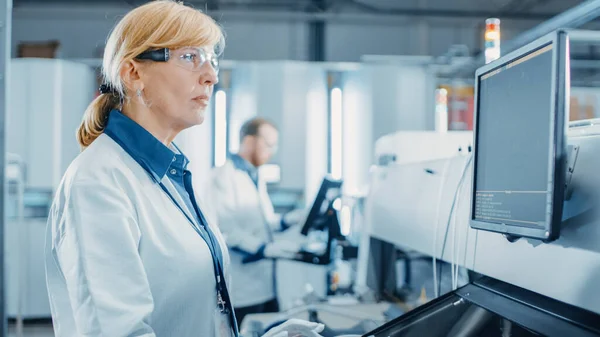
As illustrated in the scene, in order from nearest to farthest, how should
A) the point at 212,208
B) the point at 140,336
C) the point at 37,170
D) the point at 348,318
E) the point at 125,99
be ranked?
the point at 140,336
the point at 125,99
the point at 348,318
the point at 212,208
the point at 37,170

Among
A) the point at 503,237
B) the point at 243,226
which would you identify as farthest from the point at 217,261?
the point at 243,226

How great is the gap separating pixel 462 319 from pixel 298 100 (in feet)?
12.9

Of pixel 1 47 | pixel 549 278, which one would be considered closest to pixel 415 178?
pixel 549 278

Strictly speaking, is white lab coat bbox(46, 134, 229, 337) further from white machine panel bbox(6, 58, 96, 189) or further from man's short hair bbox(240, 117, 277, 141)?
white machine panel bbox(6, 58, 96, 189)

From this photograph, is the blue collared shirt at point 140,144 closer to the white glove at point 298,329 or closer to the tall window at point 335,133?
the white glove at point 298,329

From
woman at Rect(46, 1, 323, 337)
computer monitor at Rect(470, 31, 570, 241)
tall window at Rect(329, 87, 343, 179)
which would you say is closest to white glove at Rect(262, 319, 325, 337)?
woman at Rect(46, 1, 323, 337)

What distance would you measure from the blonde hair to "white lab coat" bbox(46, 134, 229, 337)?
135 millimetres

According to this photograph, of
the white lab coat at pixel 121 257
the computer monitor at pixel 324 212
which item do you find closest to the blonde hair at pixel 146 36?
the white lab coat at pixel 121 257

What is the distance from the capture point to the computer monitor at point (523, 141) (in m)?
0.74

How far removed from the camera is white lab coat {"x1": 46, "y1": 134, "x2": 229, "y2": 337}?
Result: 38.5 inches

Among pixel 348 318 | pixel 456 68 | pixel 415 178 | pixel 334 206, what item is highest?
pixel 456 68

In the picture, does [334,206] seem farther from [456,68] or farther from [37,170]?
[37,170]

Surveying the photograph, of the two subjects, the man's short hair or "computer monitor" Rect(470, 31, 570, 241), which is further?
the man's short hair

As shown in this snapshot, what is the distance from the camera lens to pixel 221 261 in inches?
49.7
